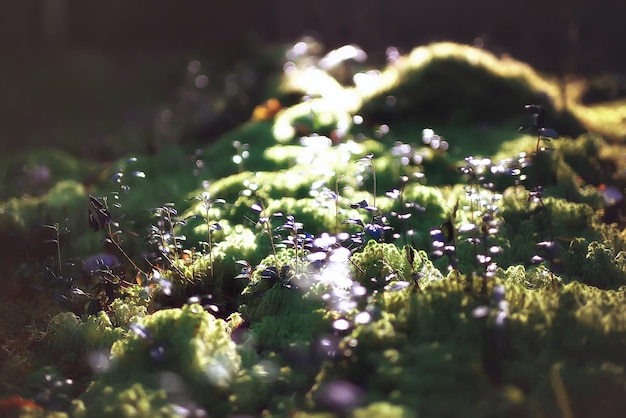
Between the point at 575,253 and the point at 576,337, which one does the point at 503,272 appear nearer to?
the point at 575,253

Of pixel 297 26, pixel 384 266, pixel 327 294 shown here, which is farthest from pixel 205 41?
pixel 327 294

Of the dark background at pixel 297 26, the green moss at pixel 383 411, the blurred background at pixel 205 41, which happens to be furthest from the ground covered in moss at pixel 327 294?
the dark background at pixel 297 26

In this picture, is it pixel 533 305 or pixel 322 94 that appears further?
pixel 322 94

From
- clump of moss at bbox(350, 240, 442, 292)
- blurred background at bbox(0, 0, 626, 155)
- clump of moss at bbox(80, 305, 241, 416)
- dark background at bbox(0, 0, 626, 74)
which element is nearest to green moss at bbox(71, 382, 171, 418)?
clump of moss at bbox(80, 305, 241, 416)

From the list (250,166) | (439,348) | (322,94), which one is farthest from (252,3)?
(439,348)

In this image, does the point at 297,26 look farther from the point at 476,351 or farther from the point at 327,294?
the point at 476,351

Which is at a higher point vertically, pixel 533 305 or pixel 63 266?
pixel 63 266

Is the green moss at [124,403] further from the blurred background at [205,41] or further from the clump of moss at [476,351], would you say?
the blurred background at [205,41]
